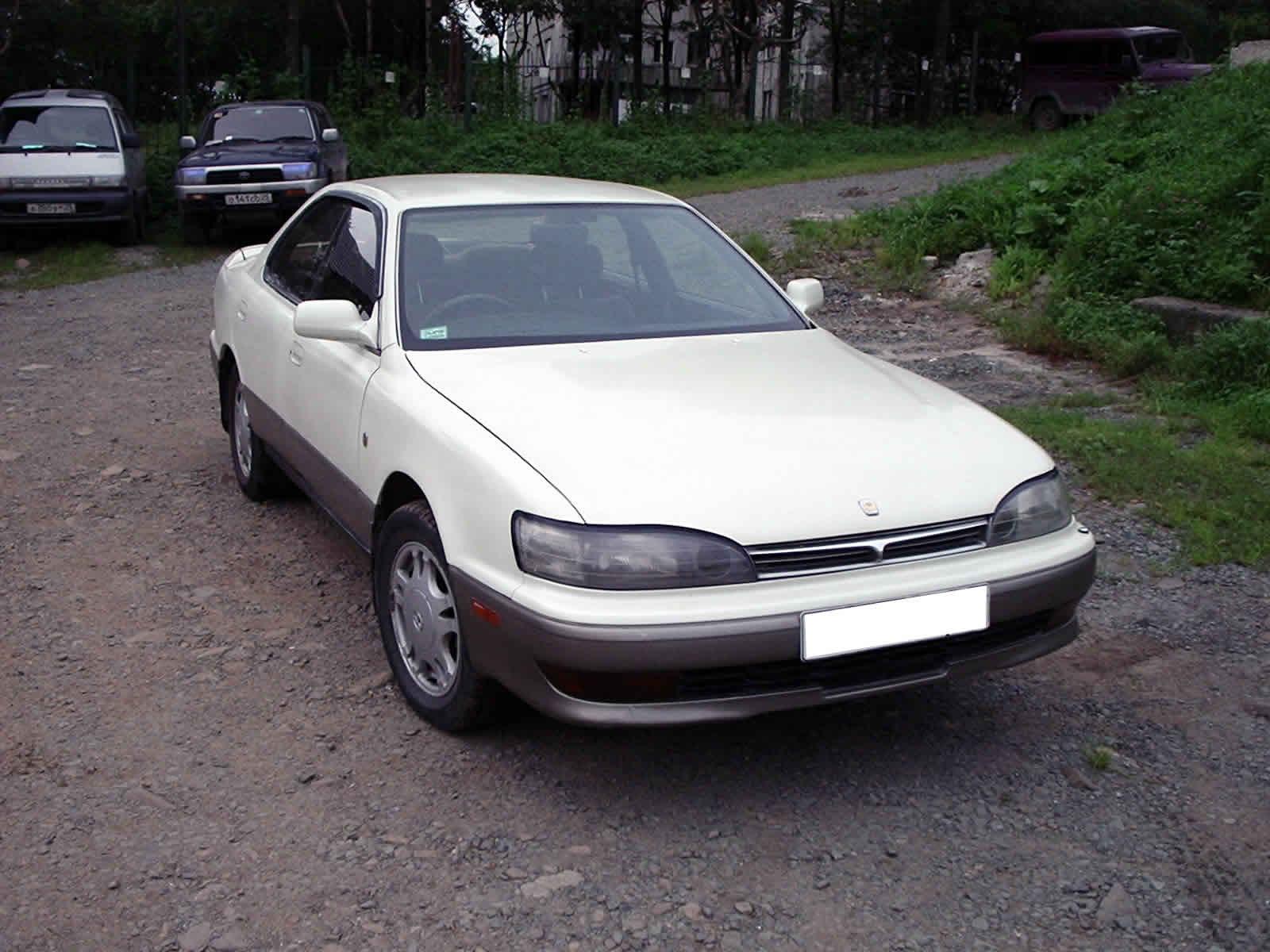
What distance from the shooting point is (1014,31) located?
127 ft

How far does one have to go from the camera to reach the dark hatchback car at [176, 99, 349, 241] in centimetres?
1554

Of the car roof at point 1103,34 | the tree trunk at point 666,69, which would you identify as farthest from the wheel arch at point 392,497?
the car roof at point 1103,34

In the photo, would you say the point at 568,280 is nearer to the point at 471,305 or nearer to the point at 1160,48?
the point at 471,305

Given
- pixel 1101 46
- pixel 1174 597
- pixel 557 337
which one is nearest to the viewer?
pixel 557 337

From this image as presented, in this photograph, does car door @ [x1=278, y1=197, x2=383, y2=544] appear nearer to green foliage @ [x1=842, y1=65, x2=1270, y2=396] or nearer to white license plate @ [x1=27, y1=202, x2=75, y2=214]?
green foliage @ [x1=842, y1=65, x2=1270, y2=396]

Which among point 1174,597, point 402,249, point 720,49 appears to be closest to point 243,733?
point 402,249

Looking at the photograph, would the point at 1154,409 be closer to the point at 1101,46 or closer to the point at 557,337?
the point at 557,337

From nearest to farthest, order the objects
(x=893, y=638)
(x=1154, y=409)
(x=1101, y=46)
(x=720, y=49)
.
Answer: (x=893, y=638), (x=1154, y=409), (x=1101, y=46), (x=720, y=49)

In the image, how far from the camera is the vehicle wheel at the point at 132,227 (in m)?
15.6

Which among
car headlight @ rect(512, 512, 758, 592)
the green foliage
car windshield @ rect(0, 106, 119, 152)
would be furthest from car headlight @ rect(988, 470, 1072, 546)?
car windshield @ rect(0, 106, 119, 152)

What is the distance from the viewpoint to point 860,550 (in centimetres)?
345

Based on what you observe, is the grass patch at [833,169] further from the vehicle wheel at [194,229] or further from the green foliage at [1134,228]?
the green foliage at [1134,228]

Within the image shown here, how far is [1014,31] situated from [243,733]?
127 ft

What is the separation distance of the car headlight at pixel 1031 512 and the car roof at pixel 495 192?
2064 mm
